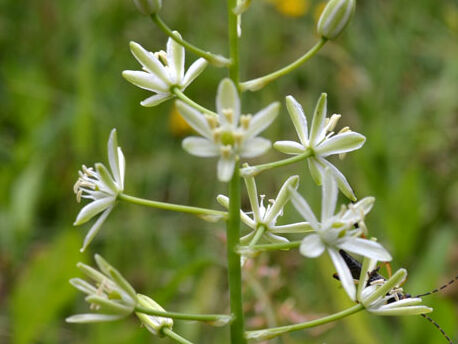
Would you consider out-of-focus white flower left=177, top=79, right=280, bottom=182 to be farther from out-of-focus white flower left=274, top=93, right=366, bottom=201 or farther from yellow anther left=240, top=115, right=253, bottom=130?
out-of-focus white flower left=274, top=93, right=366, bottom=201

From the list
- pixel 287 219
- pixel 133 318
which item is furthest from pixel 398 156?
pixel 133 318

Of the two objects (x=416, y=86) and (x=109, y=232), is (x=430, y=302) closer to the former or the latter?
(x=109, y=232)

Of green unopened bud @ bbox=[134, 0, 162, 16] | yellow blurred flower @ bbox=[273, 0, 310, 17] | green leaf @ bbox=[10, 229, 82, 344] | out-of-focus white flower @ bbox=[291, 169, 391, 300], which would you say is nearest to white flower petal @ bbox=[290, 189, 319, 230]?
out-of-focus white flower @ bbox=[291, 169, 391, 300]

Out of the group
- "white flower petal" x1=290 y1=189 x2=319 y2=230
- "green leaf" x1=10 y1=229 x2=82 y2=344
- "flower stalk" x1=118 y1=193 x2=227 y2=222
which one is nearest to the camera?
"white flower petal" x1=290 y1=189 x2=319 y2=230

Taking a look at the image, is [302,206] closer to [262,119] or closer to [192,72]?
[262,119]

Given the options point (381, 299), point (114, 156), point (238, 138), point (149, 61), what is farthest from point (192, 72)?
point (381, 299)
